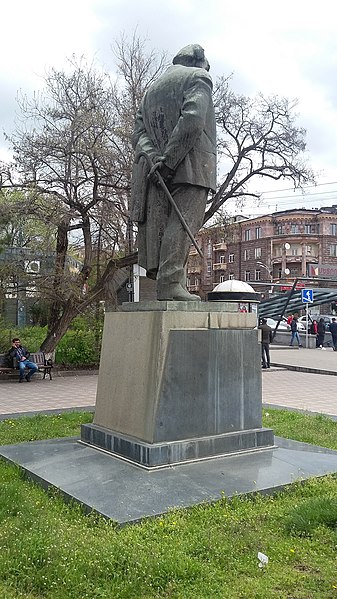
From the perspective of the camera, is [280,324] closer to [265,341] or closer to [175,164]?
[265,341]

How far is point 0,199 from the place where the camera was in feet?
51.6

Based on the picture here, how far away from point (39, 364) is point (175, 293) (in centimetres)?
1078

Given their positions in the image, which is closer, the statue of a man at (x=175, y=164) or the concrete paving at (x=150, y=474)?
the concrete paving at (x=150, y=474)

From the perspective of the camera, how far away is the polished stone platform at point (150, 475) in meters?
4.08

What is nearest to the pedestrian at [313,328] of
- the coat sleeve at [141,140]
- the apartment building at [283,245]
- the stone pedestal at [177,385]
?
the stone pedestal at [177,385]

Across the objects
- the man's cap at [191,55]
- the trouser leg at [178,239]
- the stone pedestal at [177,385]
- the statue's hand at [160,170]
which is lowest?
the stone pedestal at [177,385]

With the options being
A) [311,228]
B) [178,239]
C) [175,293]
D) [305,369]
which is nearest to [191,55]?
[178,239]

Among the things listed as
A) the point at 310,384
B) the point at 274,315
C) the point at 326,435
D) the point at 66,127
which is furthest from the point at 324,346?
the point at 326,435

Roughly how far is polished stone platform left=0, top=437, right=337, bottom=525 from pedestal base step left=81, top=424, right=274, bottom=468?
6cm

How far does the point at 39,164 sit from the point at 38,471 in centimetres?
1144

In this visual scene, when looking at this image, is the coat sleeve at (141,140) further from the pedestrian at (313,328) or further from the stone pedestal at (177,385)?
the pedestrian at (313,328)

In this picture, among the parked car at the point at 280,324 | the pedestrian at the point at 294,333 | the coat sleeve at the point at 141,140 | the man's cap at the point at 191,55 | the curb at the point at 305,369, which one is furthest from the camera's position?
the parked car at the point at 280,324

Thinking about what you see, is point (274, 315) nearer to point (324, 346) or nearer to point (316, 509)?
point (324, 346)

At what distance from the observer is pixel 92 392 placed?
41.1 ft
